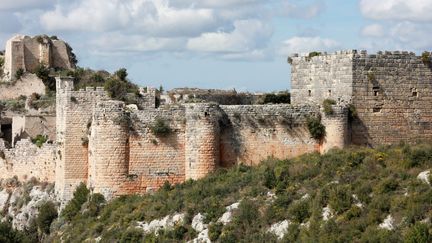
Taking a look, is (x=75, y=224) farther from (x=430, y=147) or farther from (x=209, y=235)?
(x=430, y=147)

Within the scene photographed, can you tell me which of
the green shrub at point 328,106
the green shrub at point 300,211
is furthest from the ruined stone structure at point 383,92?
the green shrub at point 300,211

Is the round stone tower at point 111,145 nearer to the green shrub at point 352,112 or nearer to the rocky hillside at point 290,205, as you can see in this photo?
the rocky hillside at point 290,205

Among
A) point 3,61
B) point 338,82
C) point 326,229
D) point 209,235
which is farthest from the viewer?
point 3,61

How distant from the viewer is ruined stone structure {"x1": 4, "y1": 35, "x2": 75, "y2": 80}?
60.2m

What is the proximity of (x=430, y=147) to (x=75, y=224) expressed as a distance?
41.6 ft

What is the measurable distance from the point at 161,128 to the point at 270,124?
359 centimetres

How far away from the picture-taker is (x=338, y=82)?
118 ft

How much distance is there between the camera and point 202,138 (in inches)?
1417

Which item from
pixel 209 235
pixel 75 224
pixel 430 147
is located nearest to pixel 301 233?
pixel 209 235

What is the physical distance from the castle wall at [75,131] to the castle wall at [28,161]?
355 cm

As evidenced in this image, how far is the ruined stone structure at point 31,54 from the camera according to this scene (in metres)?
60.2

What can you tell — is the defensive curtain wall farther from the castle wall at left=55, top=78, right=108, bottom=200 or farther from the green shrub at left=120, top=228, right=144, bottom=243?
the green shrub at left=120, top=228, right=144, bottom=243

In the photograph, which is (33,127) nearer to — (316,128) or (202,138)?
(202,138)

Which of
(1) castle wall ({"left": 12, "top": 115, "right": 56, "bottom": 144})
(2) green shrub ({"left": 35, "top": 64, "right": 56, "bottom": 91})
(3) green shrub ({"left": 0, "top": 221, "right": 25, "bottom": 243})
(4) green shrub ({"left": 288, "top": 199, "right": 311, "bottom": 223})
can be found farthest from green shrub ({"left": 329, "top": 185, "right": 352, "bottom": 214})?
(2) green shrub ({"left": 35, "top": 64, "right": 56, "bottom": 91})
